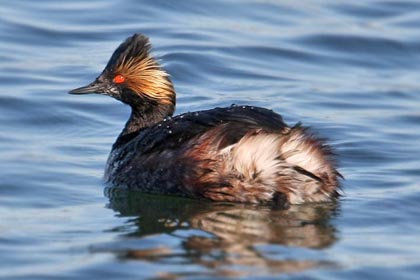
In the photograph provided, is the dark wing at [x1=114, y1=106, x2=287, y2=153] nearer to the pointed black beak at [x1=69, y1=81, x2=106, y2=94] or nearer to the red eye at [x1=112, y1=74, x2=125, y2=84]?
the red eye at [x1=112, y1=74, x2=125, y2=84]

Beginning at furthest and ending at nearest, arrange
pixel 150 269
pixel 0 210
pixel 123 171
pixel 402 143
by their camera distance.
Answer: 1. pixel 402 143
2. pixel 123 171
3. pixel 0 210
4. pixel 150 269

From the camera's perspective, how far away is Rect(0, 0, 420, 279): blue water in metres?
7.36

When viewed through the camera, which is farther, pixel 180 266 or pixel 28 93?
pixel 28 93

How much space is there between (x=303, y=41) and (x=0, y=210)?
7275 mm

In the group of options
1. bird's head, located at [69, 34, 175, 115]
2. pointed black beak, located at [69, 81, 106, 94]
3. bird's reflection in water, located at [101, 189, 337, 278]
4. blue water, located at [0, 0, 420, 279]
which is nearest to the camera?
bird's reflection in water, located at [101, 189, 337, 278]

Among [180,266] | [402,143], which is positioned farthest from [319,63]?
[180,266]

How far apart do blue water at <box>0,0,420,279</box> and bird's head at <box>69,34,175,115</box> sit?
0.69m

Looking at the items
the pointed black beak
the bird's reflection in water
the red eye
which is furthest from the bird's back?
the pointed black beak

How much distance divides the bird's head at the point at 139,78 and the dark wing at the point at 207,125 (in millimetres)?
754

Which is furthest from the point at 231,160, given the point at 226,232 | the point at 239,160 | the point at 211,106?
the point at 211,106

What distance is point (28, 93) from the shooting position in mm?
12352

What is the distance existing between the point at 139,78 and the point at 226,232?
2.30m

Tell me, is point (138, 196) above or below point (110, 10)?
below

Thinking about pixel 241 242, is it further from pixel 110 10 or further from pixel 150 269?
pixel 110 10
